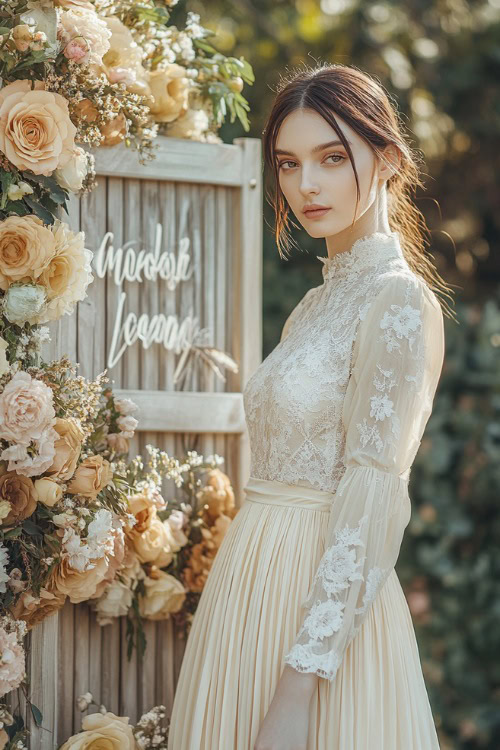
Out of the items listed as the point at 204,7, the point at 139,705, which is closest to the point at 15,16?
the point at 139,705

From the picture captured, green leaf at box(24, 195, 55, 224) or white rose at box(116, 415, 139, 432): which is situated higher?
green leaf at box(24, 195, 55, 224)

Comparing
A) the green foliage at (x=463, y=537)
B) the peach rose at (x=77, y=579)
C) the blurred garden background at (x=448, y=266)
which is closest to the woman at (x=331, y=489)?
the peach rose at (x=77, y=579)

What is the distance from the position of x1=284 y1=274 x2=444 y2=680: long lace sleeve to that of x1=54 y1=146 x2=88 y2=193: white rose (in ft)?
2.29

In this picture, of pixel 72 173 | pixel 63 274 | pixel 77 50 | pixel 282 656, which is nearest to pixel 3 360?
pixel 63 274

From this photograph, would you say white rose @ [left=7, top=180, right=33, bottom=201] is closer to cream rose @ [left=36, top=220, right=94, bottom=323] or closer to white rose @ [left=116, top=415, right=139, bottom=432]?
cream rose @ [left=36, top=220, right=94, bottom=323]

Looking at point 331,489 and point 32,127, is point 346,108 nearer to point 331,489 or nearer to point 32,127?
point 32,127

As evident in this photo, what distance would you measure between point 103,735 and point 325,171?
1367mm

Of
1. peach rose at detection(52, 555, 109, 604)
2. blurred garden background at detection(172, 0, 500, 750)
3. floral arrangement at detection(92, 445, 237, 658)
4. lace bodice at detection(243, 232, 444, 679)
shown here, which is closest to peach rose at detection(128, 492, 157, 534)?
floral arrangement at detection(92, 445, 237, 658)

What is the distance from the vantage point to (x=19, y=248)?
209 cm

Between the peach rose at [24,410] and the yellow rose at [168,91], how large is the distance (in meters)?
0.94

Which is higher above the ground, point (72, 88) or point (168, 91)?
point (168, 91)

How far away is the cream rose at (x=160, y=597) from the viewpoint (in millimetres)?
2596

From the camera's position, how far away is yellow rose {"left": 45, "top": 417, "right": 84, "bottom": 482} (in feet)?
6.98

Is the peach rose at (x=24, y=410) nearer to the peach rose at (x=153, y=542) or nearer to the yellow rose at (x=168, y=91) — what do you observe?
the peach rose at (x=153, y=542)
